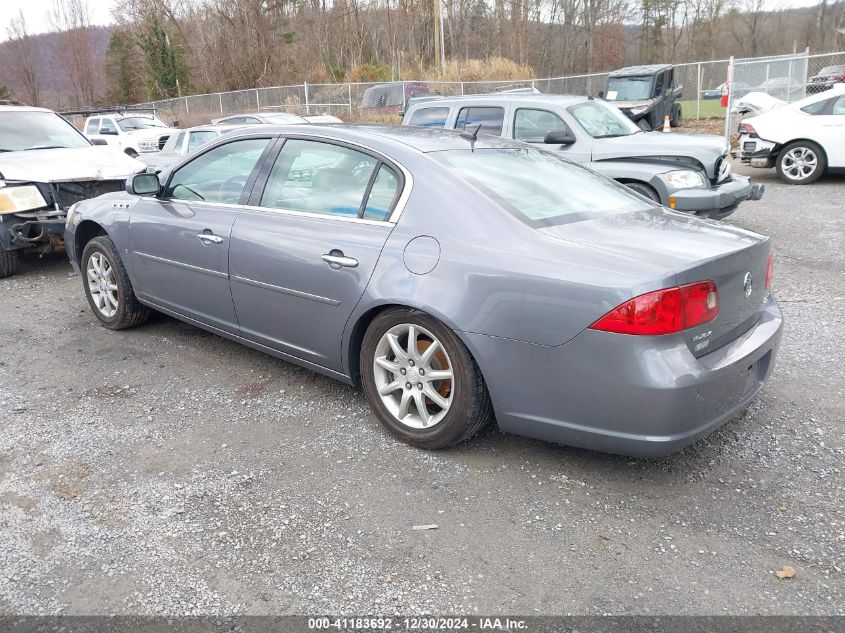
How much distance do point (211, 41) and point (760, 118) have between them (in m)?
36.9

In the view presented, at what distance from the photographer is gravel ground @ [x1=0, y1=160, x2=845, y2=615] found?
96.5 inches

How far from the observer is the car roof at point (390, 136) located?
12.1 ft

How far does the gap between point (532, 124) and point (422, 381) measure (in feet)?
18.9

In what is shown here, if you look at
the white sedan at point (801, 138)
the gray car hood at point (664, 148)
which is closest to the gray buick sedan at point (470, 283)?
the gray car hood at point (664, 148)

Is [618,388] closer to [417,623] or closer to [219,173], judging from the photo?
[417,623]

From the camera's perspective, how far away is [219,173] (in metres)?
4.45

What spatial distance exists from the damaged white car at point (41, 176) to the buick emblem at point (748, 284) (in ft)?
20.7

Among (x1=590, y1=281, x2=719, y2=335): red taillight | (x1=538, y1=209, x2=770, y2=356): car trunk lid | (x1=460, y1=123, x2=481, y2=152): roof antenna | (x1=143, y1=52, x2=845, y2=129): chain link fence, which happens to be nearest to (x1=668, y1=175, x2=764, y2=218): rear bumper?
(x1=460, y1=123, x2=481, y2=152): roof antenna

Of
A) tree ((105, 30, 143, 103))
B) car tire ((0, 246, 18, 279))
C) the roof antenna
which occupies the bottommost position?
car tire ((0, 246, 18, 279))

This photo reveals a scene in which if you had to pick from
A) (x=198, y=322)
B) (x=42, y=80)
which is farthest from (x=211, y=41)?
(x=198, y=322)

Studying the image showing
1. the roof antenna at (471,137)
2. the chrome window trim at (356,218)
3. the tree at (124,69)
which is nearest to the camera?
the chrome window trim at (356,218)

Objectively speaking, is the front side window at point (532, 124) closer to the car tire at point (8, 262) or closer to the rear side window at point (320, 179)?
the rear side window at point (320, 179)

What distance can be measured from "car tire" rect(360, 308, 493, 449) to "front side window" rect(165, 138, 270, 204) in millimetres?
1466

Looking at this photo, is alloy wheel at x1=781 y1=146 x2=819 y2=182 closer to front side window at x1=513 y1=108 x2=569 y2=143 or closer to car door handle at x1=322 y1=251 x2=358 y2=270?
front side window at x1=513 y1=108 x2=569 y2=143
